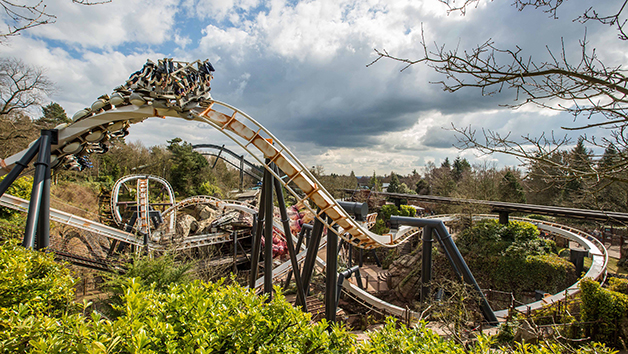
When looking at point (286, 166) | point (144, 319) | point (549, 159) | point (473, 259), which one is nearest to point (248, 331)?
point (144, 319)

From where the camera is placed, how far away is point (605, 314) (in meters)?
6.25

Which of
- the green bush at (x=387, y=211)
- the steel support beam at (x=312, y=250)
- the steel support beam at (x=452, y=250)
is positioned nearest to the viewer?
the steel support beam at (x=312, y=250)

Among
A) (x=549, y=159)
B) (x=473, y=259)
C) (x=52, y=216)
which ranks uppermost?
(x=549, y=159)

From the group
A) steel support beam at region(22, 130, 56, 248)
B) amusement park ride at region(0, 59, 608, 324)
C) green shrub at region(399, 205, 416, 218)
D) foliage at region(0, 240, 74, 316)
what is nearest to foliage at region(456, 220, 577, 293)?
green shrub at region(399, 205, 416, 218)

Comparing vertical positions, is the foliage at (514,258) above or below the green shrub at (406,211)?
below

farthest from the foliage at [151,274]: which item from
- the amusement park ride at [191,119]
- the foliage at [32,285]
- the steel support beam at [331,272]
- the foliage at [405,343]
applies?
the foliage at [405,343]

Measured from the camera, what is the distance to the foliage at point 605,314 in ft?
20.1

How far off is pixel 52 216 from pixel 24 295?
8.89 meters

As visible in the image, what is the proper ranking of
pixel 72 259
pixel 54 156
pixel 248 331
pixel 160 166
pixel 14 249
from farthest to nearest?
pixel 160 166 → pixel 72 259 → pixel 54 156 → pixel 14 249 → pixel 248 331

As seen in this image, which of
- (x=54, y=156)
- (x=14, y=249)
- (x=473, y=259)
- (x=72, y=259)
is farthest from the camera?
(x=473, y=259)

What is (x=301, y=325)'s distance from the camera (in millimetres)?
2100

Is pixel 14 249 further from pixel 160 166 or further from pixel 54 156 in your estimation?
pixel 160 166

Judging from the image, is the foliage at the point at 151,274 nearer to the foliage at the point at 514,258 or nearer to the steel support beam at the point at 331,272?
the steel support beam at the point at 331,272

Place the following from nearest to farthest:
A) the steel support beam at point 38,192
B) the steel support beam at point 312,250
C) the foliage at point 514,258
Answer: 1. the steel support beam at point 38,192
2. the steel support beam at point 312,250
3. the foliage at point 514,258
